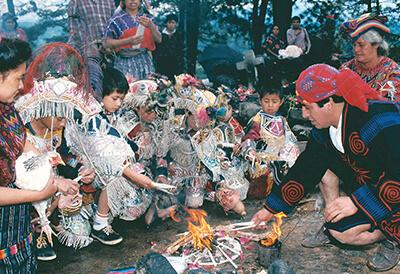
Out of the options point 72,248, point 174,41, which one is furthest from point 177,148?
point 174,41

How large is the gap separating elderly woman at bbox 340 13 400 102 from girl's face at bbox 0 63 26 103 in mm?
4128

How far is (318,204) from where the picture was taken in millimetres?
4668

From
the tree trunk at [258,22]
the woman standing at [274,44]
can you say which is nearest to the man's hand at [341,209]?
the woman standing at [274,44]

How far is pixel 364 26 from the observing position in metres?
5.14

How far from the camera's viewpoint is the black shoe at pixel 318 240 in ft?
13.8

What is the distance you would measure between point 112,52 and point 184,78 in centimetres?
143

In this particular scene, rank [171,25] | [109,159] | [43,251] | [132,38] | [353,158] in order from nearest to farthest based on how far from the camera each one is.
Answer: [353,158] < [109,159] < [43,251] < [132,38] < [171,25]

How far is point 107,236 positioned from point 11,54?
94.9 inches

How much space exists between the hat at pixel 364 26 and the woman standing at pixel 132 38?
2649 mm

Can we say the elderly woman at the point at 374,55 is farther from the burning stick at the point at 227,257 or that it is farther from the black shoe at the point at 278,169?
the burning stick at the point at 227,257

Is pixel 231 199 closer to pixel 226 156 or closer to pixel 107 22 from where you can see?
pixel 226 156

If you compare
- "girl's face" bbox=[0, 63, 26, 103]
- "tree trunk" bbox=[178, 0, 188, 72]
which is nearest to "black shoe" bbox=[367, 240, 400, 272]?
"girl's face" bbox=[0, 63, 26, 103]

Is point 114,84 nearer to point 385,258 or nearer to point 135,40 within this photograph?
point 135,40

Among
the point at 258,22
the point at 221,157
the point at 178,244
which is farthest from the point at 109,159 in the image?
the point at 258,22
